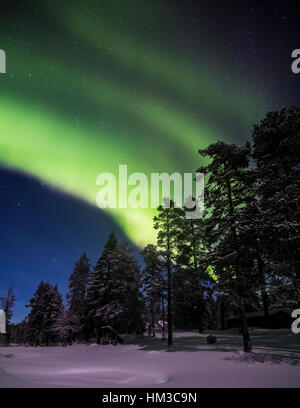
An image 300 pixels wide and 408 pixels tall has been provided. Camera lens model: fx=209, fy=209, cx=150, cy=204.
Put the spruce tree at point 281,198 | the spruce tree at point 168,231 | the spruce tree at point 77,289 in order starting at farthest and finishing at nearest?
the spruce tree at point 77,289 < the spruce tree at point 168,231 < the spruce tree at point 281,198

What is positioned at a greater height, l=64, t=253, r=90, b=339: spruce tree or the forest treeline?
the forest treeline

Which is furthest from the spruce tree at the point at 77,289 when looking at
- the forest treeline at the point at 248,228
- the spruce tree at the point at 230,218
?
the spruce tree at the point at 230,218

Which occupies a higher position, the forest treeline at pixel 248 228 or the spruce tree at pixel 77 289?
the forest treeline at pixel 248 228

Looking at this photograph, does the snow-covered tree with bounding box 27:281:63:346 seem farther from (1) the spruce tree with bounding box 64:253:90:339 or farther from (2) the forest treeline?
(2) the forest treeline

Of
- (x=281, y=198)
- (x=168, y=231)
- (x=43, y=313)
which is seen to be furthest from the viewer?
(x=43, y=313)

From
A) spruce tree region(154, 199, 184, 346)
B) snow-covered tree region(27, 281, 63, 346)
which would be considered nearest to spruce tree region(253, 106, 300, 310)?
spruce tree region(154, 199, 184, 346)

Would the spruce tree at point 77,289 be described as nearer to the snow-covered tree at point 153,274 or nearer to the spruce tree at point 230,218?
the snow-covered tree at point 153,274

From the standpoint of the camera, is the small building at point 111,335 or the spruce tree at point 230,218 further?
the small building at point 111,335

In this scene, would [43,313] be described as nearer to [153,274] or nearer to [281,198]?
[153,274]

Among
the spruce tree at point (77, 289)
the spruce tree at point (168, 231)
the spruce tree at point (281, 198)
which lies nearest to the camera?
the spruce tree at point (281, 198)

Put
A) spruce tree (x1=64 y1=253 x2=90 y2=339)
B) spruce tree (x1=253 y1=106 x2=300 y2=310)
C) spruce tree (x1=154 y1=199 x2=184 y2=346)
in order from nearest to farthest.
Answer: spruce tree (x1=253 y1=106 x2=300 y2=310) < spruce tree (x1=154 y1=199 x2=184 y2=346) < spruce tree (x1=64 y1=253 x2=90 y2=339)

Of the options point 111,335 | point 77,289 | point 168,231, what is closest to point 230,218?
point 168,231
